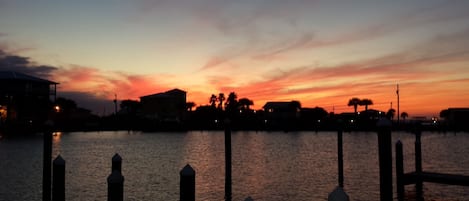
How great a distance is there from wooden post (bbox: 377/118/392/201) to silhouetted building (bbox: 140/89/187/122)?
15372cm

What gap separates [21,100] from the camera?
100125 mm

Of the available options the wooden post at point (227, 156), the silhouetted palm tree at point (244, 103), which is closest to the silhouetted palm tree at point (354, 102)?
the silhouetted palm tree at point (244, 103)

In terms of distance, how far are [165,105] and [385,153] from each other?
157 meters

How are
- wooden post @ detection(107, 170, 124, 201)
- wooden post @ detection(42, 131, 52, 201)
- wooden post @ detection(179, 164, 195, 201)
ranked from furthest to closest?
1. wooden post @ detection(42, 131, 52, 201)
2. wooden post @ detection(107, 170, 124, 201)
3. wooden post @ detection(179, 164, 195, 201)

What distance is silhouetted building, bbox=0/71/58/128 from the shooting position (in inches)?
3880

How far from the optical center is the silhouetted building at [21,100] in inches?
3880

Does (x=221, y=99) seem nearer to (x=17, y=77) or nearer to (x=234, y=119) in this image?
(x=234, y=119)

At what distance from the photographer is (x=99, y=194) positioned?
25266 millimetres

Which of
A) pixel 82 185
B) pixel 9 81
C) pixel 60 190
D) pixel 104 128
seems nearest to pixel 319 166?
pixel 82 185

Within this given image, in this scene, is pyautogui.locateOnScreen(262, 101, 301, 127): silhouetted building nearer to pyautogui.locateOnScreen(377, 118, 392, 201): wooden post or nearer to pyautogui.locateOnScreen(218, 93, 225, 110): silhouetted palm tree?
pyautogui.locateOnScreen(218, 93, 225, 110): silhouetted palm tree

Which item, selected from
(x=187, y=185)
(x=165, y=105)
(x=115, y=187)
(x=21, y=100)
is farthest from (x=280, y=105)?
(x=187, y=185)

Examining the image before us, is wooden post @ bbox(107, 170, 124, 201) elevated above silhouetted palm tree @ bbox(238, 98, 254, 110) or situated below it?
below

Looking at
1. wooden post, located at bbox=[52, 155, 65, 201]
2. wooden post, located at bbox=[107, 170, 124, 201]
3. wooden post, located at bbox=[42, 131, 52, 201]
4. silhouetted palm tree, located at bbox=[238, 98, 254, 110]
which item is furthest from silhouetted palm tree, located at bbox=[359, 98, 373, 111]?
wooden post, located at bbox=[107, 170, 124, 201]

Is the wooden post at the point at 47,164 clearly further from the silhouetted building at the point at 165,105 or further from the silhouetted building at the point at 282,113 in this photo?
the silhouetted building at the point at 165,105
